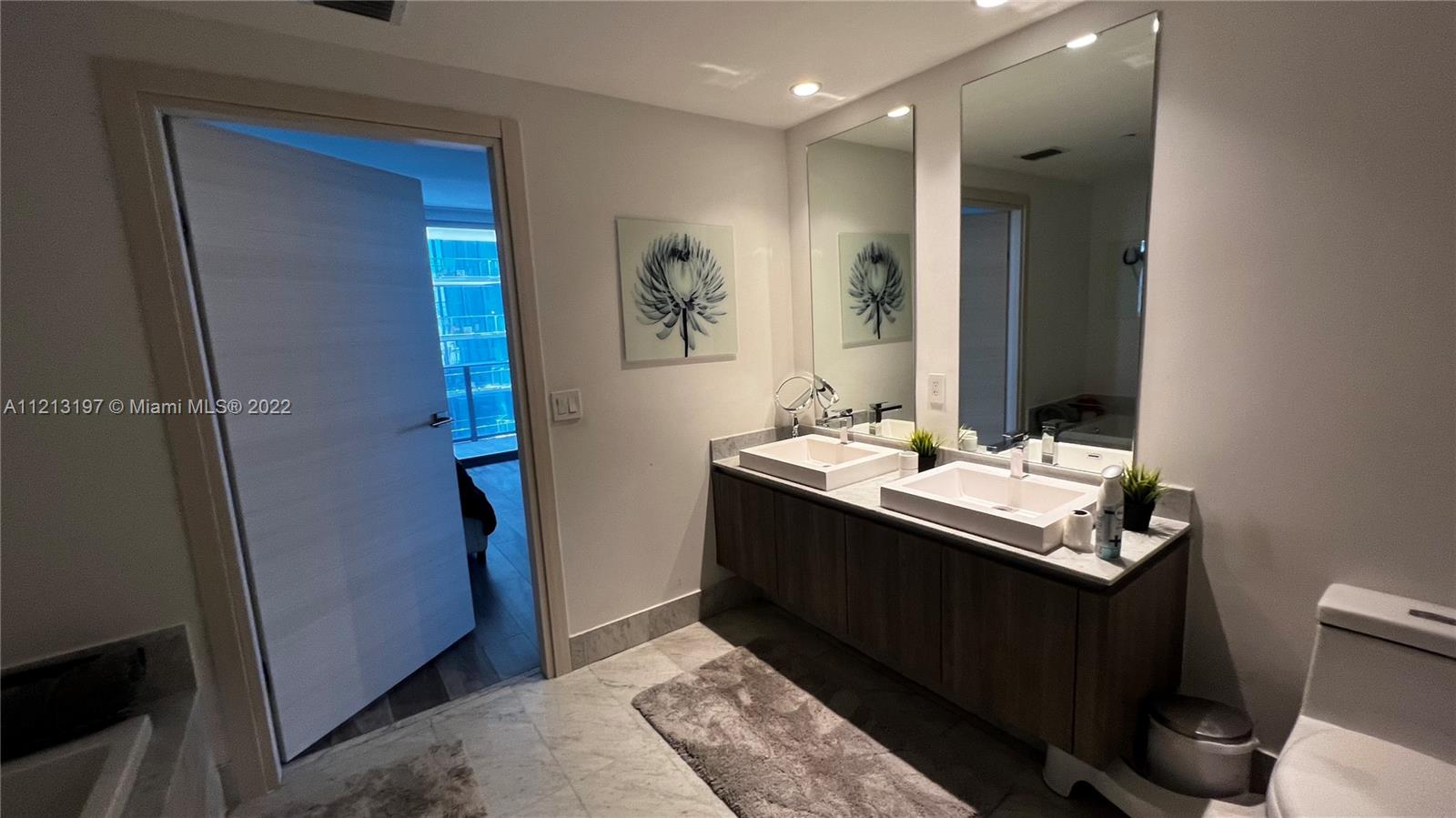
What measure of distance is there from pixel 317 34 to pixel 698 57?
113 centimetres

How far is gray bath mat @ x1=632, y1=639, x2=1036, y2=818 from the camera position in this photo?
176cm

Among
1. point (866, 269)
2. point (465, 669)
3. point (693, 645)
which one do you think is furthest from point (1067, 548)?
point (465, 669)

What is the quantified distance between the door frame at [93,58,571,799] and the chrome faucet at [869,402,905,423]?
156cm

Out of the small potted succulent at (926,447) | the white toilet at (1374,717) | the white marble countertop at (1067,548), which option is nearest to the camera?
the white toilet at (1374,717)

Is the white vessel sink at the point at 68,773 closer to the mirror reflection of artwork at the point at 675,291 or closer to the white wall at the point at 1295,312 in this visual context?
the mirror reflection of artwork at the point at 675,291

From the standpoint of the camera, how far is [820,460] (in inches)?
109

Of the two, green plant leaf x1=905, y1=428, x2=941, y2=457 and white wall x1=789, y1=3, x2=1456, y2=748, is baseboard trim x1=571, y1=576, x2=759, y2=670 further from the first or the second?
white wall x1=789, y1=3, x2=1456, y2=748

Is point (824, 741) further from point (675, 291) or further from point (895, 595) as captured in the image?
point (675, 291)

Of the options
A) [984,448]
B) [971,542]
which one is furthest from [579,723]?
[984,448]

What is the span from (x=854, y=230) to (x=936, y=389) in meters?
0.79

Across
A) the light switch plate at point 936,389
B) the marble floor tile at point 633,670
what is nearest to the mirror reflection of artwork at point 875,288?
the light switch plate at point 936,389

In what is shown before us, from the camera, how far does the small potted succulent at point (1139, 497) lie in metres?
1.68

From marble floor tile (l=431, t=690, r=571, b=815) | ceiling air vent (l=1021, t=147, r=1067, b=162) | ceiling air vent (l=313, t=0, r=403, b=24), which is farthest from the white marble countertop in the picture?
ceiling air vent (l=313, t=0, r=403, b=24)

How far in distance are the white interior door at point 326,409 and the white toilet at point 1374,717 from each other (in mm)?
2707
